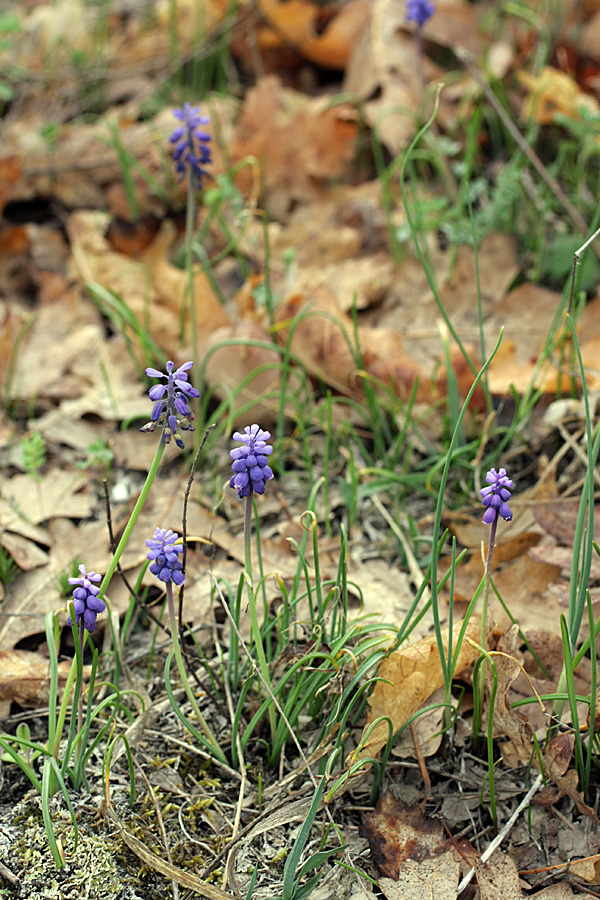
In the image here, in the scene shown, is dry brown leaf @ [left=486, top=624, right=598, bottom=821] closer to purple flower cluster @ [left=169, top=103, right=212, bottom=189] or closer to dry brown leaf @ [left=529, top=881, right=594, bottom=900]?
dry brown leaf @ [left=529, top=881, right=594, bottom=900]

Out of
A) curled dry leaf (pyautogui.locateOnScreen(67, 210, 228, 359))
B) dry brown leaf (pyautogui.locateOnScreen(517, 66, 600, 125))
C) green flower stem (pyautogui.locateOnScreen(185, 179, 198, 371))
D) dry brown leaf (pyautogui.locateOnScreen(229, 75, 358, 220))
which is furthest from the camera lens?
dry brown leaf (pyautogui.locateOnScreen(229, 75, 358, 220))

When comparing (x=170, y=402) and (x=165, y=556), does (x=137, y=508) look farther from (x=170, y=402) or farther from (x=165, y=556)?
(x=170, y=402)

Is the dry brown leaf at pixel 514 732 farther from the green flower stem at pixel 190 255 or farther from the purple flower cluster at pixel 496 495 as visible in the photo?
the green flower stem at pixel 190 255

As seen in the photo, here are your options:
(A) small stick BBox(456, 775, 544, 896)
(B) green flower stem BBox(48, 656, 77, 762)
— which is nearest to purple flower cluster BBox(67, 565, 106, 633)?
(B) green flower stem BBox(48, 656, 77, 762)

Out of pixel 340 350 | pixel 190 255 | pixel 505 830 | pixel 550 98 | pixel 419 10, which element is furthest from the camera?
pixel 550 98

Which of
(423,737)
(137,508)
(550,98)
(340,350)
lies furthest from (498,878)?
(550,98)
